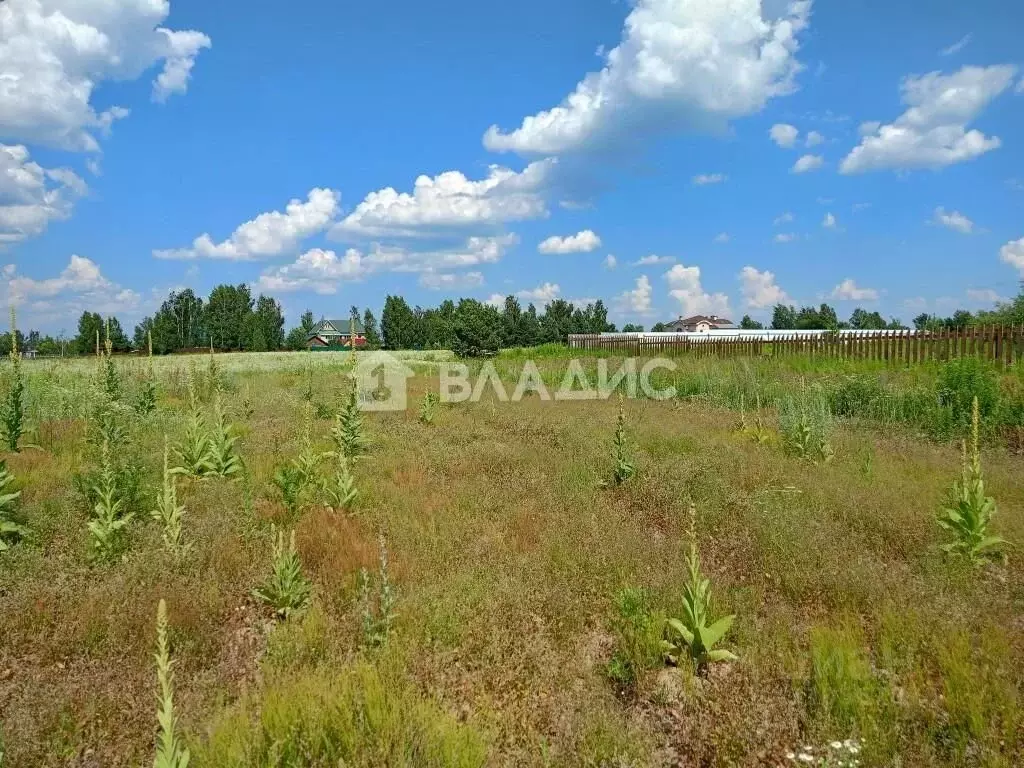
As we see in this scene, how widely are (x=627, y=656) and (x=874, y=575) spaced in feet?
7.65

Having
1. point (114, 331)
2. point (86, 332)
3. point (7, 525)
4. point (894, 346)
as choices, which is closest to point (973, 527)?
point (7, 525)

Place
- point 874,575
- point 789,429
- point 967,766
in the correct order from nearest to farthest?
point 967,766
point 874,575
point 789,429

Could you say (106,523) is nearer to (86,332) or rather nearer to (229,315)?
(86,332)

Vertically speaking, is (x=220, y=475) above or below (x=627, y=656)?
above

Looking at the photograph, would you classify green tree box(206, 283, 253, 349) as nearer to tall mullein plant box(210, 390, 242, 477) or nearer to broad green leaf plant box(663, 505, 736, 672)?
tall mullein plant box(210, 390, 242, 477)

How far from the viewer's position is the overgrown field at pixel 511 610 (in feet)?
9.95

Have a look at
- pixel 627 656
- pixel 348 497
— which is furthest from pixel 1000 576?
pixel 348 497

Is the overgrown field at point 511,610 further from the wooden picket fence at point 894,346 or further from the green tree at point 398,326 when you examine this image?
the green tree at point 398,326

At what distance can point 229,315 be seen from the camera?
272 feet

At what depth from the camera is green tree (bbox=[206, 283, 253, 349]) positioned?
79.8m

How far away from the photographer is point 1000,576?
4672 mm

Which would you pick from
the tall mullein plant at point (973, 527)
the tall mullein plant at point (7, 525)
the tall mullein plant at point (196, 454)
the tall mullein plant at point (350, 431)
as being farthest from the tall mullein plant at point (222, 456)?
the tall mullein plant at point (973, 527)

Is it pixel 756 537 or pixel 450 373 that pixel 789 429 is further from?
pixel 450 373

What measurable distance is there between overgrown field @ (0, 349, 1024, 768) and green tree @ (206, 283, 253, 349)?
79051 mm
